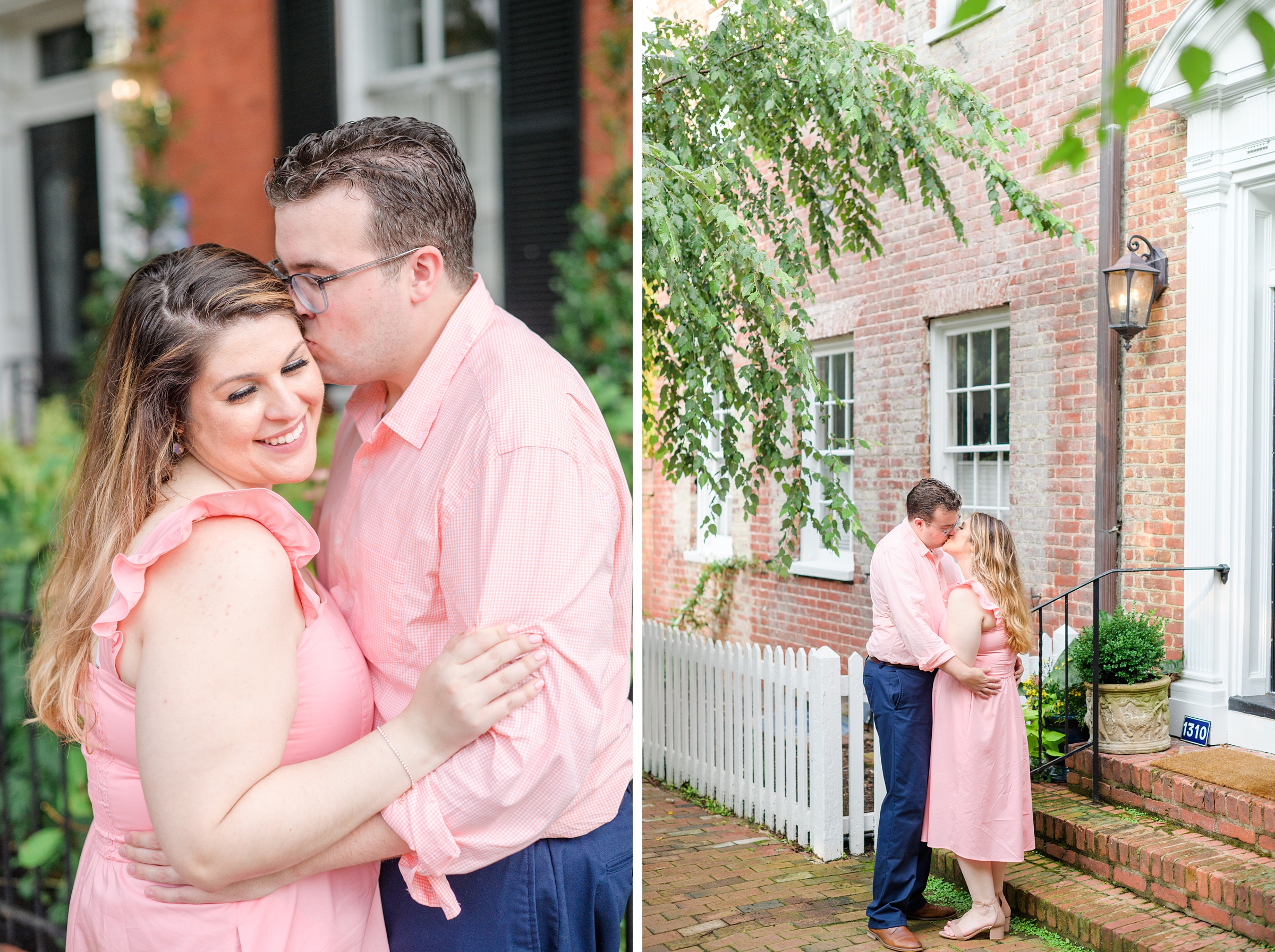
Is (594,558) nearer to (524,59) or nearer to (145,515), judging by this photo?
(145,515)

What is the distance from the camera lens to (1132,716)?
134 centimetres

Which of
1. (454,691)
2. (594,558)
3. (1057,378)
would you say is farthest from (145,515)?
(1057,378)

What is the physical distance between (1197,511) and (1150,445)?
0.37 ft

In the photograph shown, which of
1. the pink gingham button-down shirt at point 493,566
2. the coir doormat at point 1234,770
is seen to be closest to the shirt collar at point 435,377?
the pink gingham button-down shirt at point 493,566

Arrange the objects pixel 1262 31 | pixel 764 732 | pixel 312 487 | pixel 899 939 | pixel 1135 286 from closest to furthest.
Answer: pixel 1262 31
pixel 1135 286
pixel 899 939
pixel 764 732
pixel 312 487

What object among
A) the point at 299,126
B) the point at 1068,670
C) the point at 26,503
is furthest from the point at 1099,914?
the point at 299,126

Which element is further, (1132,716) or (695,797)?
(695,797)

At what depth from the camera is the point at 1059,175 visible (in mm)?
1422

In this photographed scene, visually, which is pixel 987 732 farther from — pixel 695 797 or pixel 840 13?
pixel 840 13

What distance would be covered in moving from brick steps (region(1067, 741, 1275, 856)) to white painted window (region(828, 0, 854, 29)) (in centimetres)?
135

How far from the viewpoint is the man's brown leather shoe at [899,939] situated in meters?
1.53

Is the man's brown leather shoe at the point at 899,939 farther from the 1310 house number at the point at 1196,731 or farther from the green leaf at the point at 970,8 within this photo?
the green leaf at the point at 970,8

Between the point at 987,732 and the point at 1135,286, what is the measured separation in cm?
73

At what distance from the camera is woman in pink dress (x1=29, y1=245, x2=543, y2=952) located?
1066 millimetres
